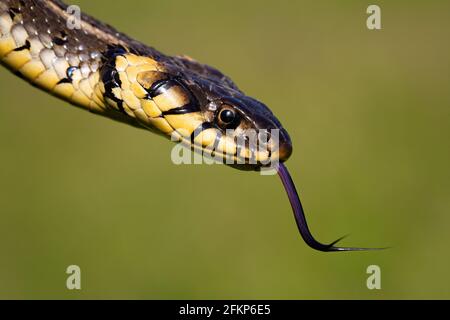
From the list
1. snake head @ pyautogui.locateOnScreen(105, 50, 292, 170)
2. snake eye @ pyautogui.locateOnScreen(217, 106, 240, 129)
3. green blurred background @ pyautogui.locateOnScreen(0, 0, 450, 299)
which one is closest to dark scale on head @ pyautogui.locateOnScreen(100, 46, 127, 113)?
snake head @ pyautogui.locateOnScreen(105, 50, 292, 170)

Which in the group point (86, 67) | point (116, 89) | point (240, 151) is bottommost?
point (240, 151)

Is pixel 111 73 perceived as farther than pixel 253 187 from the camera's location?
No

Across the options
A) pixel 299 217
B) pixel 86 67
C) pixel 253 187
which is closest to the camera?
pixel 299 217

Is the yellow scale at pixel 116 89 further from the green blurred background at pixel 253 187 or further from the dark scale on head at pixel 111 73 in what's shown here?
the green blurred background at pixel 253 187

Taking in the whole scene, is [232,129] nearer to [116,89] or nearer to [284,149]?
[284,149]

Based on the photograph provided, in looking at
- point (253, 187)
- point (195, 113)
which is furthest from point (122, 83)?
point (253, 187)

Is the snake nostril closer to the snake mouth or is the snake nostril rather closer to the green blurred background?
the snake mouth
